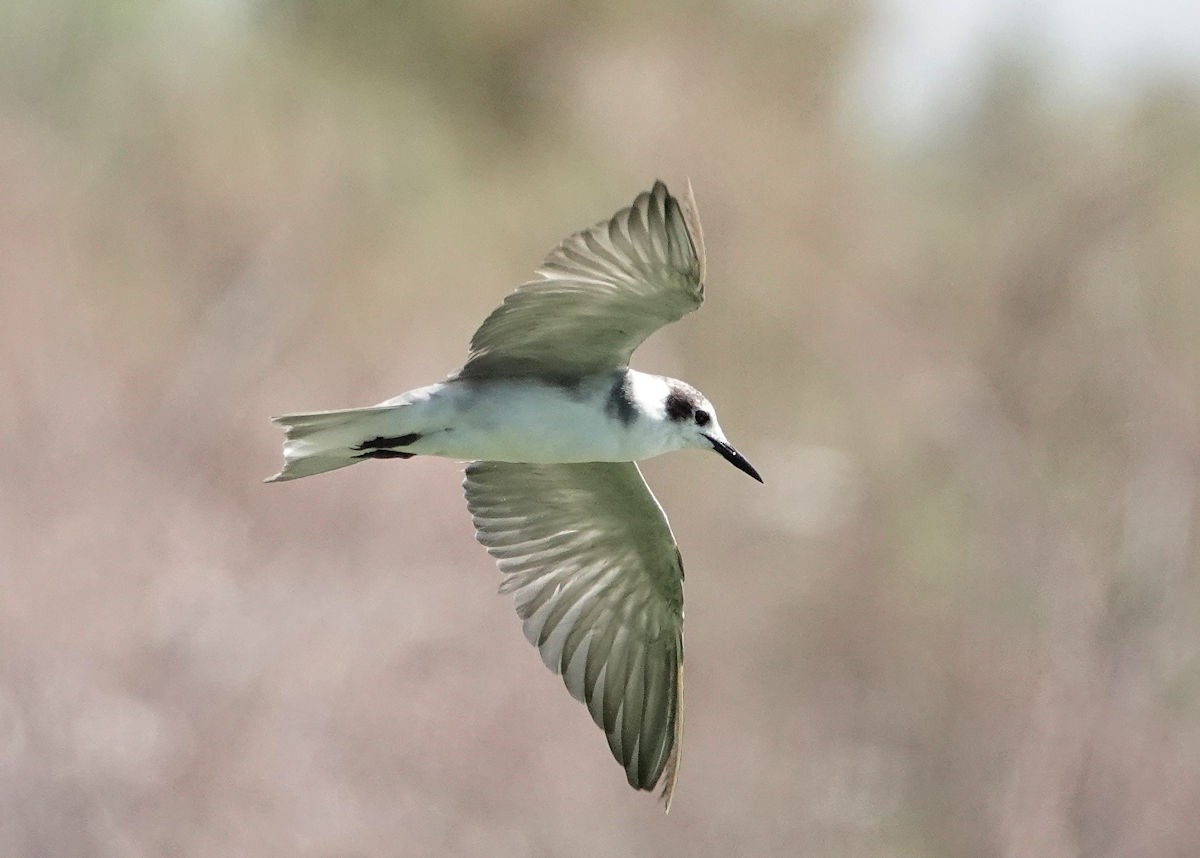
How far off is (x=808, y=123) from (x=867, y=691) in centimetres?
630

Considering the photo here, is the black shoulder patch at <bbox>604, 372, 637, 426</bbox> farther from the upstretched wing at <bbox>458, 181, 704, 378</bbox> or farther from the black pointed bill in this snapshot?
the black pointed bill

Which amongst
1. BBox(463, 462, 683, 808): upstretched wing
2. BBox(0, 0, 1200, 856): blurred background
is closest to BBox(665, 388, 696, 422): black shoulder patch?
BBox(463, 462, 683, 808): upstretched wing

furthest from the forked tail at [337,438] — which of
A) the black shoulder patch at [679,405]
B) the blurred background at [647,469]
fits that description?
the blurred background at [647,469]

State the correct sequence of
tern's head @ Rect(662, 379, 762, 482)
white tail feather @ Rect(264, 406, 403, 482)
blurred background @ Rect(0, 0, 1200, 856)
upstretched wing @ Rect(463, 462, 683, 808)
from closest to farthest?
white tail feather @ Rect(264, 406, 403, 482) < tern's head @ Rect(662, 379, 762, 482) < upstretched wing @ Rect(463, 462, 683, 808) < blurred background @ Rect(0, 0, 1200, 856)

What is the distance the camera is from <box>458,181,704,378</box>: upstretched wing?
5.69 m

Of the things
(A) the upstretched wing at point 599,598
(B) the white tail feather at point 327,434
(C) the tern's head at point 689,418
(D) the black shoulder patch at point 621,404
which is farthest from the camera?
(A) the upstretched wing at point 599,598

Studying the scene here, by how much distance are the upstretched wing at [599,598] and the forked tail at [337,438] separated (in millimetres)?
912

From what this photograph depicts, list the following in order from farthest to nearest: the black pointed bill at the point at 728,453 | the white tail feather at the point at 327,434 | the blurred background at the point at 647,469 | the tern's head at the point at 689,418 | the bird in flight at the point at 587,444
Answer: the blurred background at the point at 647,469 → the black pointed bill at the point at 728,453 → the tern's head at the point at 689,418 → the white tail feather at the point at 327,434 → the bird in flight at the point at 587,444

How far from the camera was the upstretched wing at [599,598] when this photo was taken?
7.02 metres

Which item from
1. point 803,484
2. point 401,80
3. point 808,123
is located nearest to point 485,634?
point 803,484

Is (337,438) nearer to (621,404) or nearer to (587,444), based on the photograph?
(587,444)

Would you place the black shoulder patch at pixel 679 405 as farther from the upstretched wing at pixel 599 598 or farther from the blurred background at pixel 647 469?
the blurred background at pixel 647 469

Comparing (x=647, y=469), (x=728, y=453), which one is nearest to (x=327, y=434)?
(x=728, y=453)

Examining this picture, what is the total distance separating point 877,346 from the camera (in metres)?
17.4
